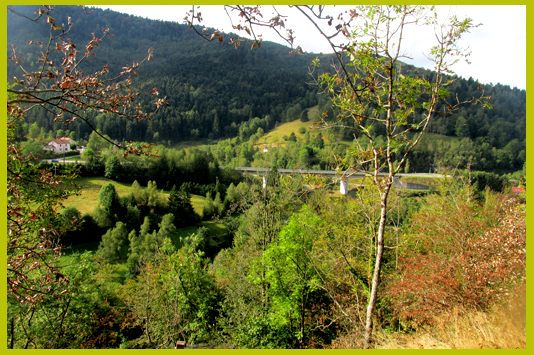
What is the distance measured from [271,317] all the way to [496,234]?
8234 millimetres

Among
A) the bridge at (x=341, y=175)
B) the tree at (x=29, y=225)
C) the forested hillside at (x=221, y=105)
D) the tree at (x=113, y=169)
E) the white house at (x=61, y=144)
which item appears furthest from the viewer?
the forested hillside at (x=221, y=105)

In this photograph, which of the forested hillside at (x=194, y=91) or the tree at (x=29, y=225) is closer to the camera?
the tree at (x=29, y=225)

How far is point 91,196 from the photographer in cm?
4647

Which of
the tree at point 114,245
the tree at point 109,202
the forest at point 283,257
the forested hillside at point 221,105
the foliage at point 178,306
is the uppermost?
the forested hillside at point 221,105

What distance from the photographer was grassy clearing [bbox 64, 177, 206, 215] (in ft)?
140

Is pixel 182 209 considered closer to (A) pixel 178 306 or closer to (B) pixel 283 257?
(A) pixel 178 306

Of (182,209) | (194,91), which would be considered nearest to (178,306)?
(182,209)

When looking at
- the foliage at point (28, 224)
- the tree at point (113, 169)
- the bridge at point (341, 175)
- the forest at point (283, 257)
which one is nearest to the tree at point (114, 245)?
the forest at point (283, 257)

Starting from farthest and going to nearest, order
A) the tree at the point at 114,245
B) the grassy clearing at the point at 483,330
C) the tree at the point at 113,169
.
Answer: the tree at the point at 113,169 < the tree at the point at 114,245 < the grassy clearing at the point at 483,330

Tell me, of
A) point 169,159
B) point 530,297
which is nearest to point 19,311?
point 530,297

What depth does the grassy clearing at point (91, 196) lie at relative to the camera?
42.7m

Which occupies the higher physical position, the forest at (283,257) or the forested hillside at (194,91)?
the forested hillside at (194,91)

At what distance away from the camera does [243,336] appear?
38.5 feet

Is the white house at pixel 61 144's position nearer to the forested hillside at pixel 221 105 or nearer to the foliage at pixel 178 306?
the forested hillside at pixel 221 105
